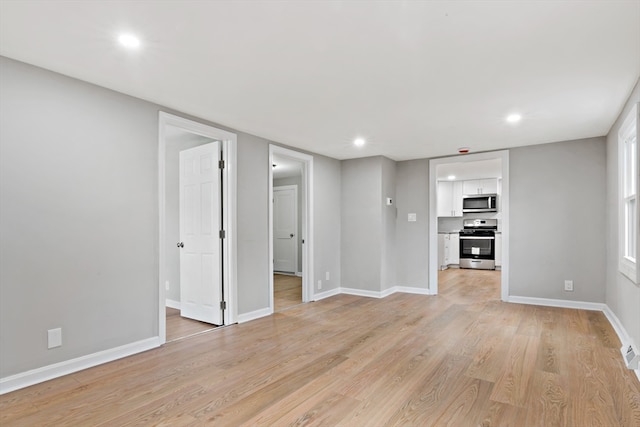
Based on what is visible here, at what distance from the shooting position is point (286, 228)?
858 centimetres

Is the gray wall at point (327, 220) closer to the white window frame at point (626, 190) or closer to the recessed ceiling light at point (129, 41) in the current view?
the recessed ceiling light at point (129, 41)

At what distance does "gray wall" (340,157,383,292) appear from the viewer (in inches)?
219

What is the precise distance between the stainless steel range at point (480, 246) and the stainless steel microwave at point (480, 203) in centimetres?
42

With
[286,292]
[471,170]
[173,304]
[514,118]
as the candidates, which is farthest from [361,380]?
[471,170]

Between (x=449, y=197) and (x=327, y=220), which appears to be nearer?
(x=327, y=220)

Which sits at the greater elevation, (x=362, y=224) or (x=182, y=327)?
(x=362, y=224)

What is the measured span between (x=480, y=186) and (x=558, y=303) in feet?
16.0

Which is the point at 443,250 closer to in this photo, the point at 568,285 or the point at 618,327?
the point at 568,285

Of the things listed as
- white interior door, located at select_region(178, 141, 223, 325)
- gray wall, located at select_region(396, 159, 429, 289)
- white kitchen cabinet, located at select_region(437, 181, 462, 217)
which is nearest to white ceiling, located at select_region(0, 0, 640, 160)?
white interior door, located at select_region(178, 141, 223, 325)

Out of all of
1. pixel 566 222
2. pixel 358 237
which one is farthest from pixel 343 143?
pixel 566 222

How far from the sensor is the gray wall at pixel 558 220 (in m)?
4.55

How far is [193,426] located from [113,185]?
2.00 m

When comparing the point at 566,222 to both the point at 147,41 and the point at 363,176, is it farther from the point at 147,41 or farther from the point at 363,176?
the point at 147,41

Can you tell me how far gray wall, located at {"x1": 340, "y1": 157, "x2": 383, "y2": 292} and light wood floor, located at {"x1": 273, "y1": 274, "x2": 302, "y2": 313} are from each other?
900 mm
